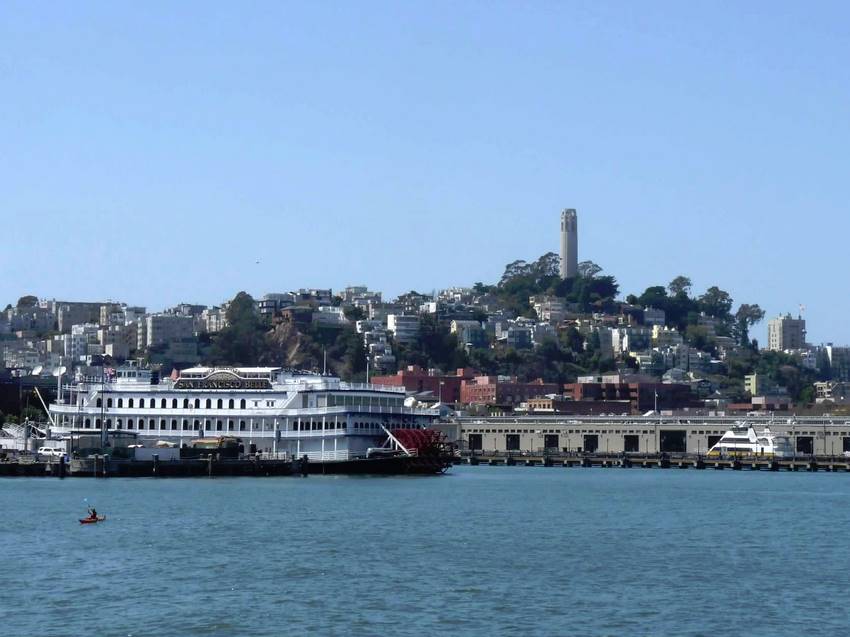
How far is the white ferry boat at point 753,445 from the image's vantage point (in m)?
133

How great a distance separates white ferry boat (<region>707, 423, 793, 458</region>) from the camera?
133250mm

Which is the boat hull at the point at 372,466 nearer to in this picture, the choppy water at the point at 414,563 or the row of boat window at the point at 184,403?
the row of boat window at the point at 184,403

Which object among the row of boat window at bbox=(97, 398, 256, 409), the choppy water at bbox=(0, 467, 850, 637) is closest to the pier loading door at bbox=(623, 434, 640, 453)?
the row of boat window at bbox=(97, 398, 256, 409)

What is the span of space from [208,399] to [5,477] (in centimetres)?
1423

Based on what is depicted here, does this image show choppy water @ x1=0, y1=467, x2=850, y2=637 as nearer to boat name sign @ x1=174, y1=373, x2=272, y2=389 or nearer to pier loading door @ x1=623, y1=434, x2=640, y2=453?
boat name sign @ x1=174, y1=373, x2=272, y2=389

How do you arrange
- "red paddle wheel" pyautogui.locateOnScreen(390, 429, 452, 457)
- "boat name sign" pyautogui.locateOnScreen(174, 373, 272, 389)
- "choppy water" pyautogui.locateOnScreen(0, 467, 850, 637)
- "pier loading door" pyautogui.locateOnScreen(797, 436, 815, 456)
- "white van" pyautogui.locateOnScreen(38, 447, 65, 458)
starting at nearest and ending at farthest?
"choppy water" pyautogui.locateOnScreen(0, 467, 850, 637) < "white van" pyautogui.locateOnScreen(38, 447, 65, 458) < "red paddle wheel" pyautogui.locateOnScreen(390, 429, 452, 457) < "boat name sign" pyautogui.locateOnScreen(174, 373, 272, 389) < "pier loading door" pyautogui.locateOnScreen(797, 436, 815, 456)

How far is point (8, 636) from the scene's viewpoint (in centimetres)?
3925

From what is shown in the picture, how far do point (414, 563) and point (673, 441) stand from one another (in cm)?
10396

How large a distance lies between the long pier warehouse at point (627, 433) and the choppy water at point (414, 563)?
60.9 m

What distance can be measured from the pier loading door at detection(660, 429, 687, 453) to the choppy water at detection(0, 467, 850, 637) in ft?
226

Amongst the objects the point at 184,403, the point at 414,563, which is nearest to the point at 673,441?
the point at 184,403

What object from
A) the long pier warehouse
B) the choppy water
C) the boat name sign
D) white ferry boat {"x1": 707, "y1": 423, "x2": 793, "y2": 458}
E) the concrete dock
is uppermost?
the boat name sign

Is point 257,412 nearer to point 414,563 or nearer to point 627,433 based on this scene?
Result: point 414,563

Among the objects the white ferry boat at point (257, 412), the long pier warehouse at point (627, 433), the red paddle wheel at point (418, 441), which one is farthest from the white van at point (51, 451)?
the long pier warehouse at point (627, 433)
